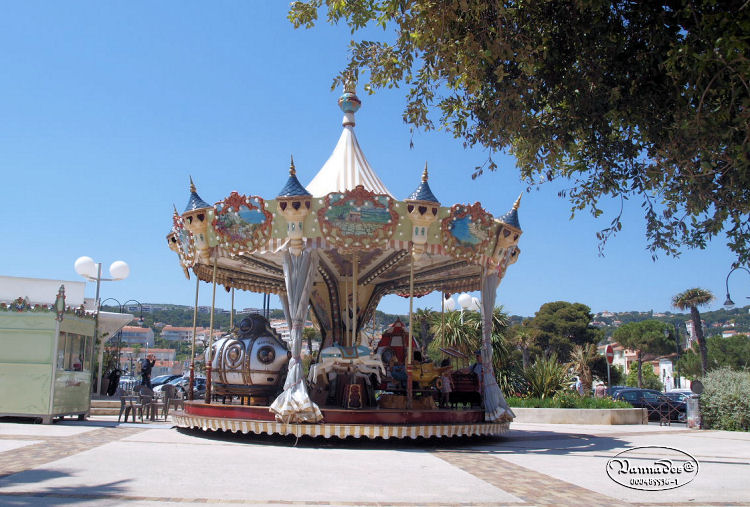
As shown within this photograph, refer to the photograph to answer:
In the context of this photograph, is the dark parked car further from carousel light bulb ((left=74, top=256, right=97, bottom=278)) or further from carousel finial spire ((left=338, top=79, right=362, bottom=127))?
carousel light bulb ((left=74, top=256, right=97, bottom=278))

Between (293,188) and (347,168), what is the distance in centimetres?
399

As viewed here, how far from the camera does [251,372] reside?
13.5 metres

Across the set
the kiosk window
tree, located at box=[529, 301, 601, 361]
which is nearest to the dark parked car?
the kiosk window

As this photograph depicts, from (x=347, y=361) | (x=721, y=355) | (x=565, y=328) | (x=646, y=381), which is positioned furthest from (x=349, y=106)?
(x=646, y=381)

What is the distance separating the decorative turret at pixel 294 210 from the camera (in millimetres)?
12281

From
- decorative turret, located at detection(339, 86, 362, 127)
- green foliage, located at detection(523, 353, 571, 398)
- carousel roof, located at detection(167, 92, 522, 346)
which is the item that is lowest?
green foliage, located at detection(523, 353, 571, 398)

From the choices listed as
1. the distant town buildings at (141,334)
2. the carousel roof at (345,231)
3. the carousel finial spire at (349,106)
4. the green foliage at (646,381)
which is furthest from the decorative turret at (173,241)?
the distant town buildings at (141,334)

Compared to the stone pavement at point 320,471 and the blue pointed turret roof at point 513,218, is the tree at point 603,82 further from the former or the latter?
the blue pointed turret roof at point 513,218

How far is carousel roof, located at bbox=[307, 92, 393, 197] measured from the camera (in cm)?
1579

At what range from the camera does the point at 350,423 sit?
38.3ft

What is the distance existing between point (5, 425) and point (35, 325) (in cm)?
230

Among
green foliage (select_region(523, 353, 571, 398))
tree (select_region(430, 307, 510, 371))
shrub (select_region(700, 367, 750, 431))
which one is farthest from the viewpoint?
tree (select_region(430, 307, 510, 371))

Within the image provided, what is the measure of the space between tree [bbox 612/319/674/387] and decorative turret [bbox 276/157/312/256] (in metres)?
65.0

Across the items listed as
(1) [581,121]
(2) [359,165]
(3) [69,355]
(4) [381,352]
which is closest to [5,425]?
(3) [69,355]
